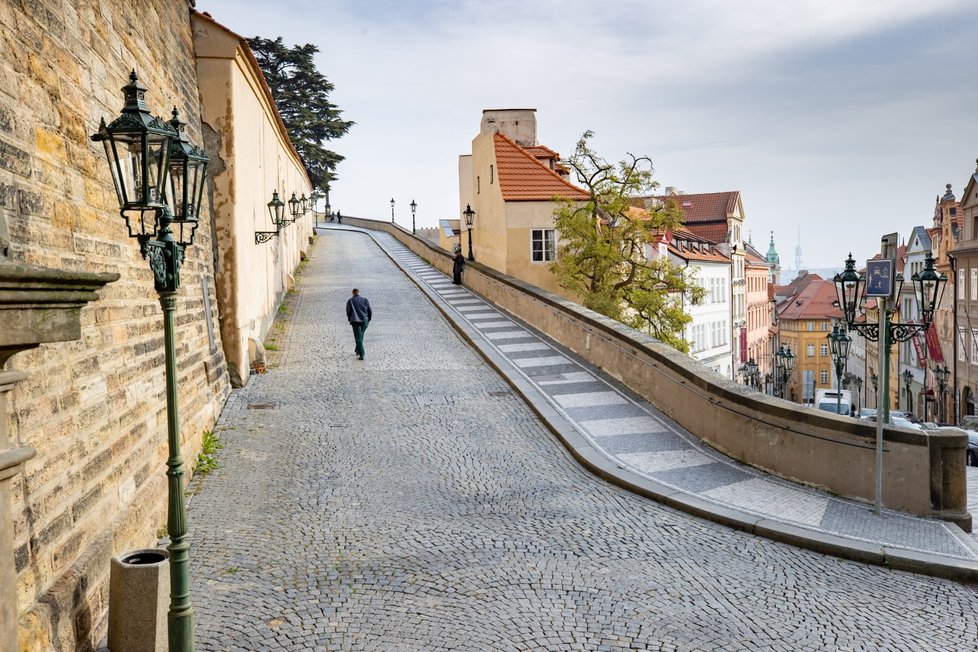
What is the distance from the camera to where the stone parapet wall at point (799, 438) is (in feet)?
26.2

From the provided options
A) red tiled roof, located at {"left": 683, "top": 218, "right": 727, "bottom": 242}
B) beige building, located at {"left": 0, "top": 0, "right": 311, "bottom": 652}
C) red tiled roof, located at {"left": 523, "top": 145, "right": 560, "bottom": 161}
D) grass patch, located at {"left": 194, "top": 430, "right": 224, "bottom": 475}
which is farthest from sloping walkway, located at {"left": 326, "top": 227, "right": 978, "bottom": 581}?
red tiled roof, located at {"left": 683, "top": 218, "right": 727, "bottom": 242}

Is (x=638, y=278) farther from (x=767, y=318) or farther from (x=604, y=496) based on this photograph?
(x=767, y=318)

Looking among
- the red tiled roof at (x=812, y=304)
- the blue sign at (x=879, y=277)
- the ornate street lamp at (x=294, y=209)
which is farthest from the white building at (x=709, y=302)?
the blue sign at (x=879, y=277)

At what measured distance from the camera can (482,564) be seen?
22.5 feet

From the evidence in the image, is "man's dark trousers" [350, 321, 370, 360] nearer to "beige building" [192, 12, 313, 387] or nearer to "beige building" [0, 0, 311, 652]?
"beige building" [192, 12, 313, 387]

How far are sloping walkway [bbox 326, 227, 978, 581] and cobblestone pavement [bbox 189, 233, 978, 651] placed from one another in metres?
0.19

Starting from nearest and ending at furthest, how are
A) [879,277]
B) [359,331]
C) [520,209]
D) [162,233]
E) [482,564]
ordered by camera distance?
[162,233], [482,564], [879,277], [359,331], [520,209]

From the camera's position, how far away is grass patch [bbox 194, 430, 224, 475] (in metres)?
9.61

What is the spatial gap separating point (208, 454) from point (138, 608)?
506 cm

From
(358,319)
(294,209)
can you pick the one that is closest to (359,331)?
(358,319)

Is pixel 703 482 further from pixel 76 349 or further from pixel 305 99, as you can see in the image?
pixel 305 99

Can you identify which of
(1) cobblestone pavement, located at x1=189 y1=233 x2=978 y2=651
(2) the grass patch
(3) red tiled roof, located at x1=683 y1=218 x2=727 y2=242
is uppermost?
(3) red tiled roof, located at x1=683 y1=218 x2=727 y2=242

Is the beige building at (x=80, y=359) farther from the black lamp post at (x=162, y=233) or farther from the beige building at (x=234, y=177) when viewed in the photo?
the beige building at (x=234, y=177)

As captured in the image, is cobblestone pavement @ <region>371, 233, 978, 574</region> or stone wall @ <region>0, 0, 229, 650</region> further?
cobblestone pavement @ <region>371, 233, 978, 574</region>
